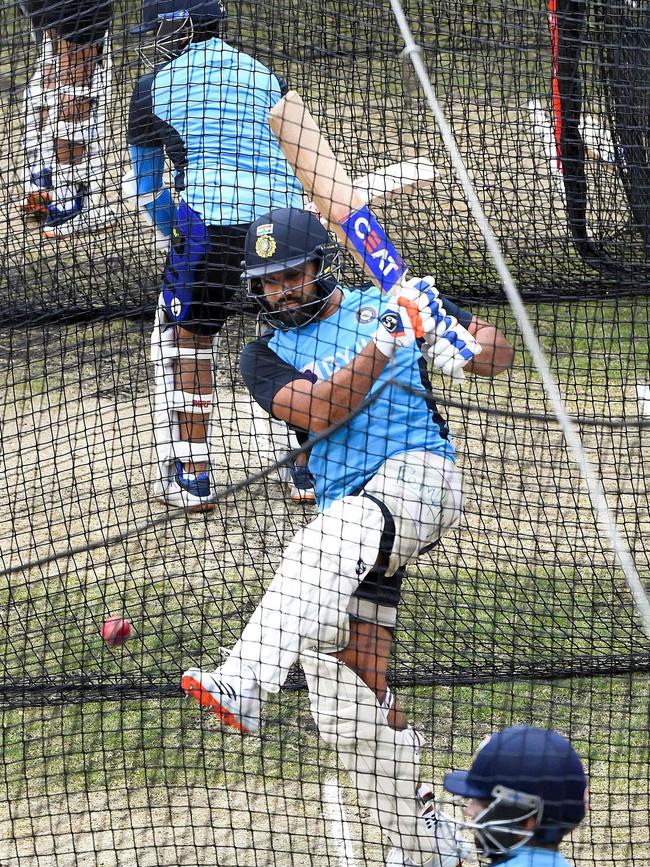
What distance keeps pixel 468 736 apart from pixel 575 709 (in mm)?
471

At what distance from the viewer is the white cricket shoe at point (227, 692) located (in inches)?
140

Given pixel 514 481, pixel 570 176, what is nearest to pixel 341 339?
pixel 514 481

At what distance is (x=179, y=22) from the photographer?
5730 millimetres

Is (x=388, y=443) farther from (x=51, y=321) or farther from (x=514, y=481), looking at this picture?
(x=51, y=321)

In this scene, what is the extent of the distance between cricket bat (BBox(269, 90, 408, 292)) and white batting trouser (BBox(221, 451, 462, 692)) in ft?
1.93

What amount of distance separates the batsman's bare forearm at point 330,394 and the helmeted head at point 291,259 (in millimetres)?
230

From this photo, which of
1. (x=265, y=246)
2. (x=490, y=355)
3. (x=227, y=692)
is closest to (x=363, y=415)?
(x=490, y=355)

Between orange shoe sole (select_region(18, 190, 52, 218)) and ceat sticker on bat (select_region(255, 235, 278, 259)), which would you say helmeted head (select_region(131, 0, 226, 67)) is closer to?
orange shoe sole (select_region(18, 190, 52, 218))

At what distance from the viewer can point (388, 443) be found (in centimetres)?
391

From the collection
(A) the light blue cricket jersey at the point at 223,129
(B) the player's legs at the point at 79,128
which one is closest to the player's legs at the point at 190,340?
(A) the light blue cricket jersey at the point at 223,129

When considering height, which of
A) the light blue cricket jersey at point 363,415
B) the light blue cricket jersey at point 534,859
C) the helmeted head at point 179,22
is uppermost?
the helmeted head at point 179,22

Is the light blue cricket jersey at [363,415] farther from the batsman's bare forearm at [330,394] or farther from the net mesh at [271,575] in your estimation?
the net mesh at [271,575]

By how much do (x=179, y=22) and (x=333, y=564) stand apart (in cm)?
307

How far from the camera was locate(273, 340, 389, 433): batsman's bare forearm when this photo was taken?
3.77 m
